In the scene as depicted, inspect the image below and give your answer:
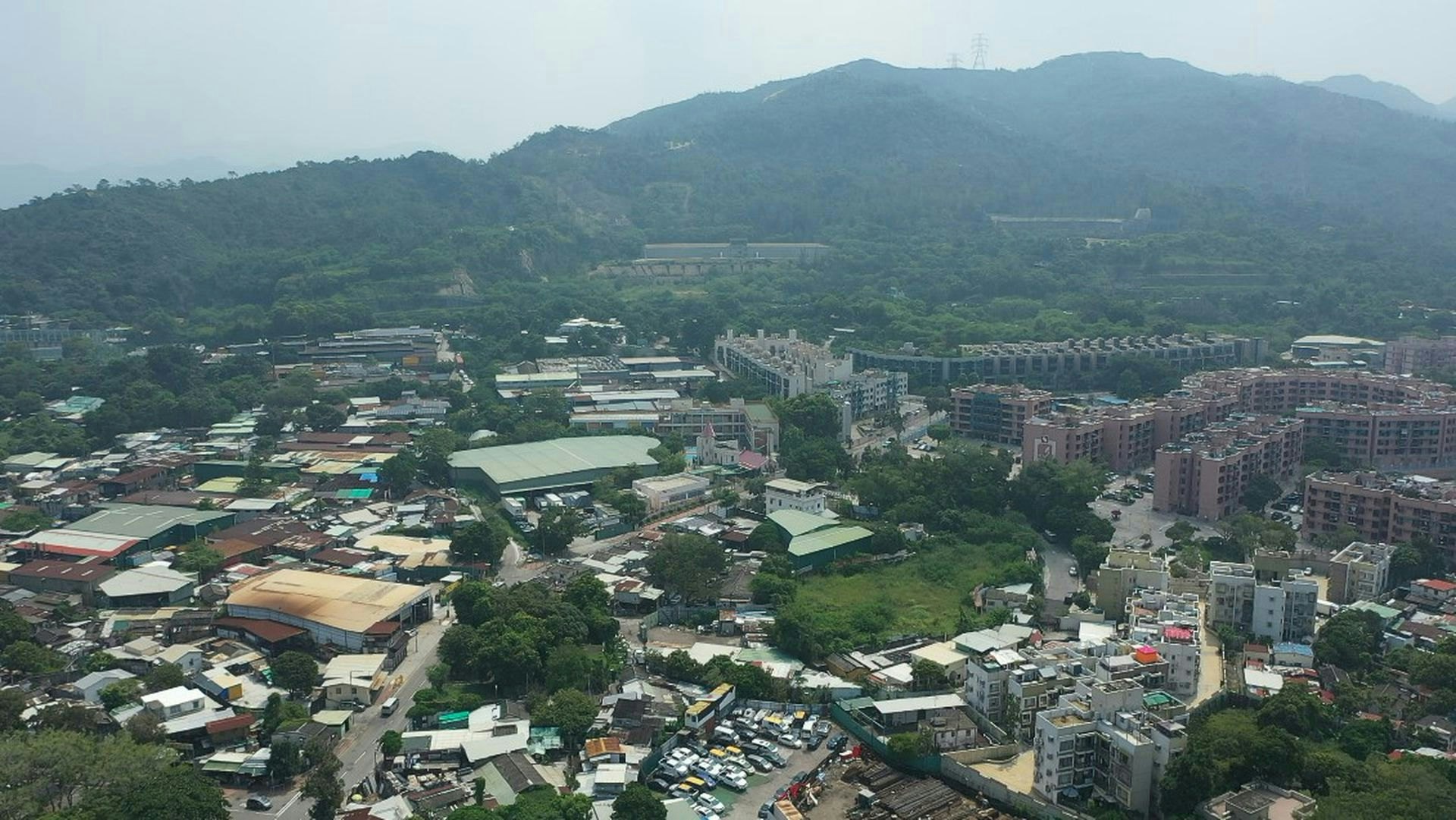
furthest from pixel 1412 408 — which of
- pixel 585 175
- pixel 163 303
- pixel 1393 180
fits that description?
pixel 1393 180

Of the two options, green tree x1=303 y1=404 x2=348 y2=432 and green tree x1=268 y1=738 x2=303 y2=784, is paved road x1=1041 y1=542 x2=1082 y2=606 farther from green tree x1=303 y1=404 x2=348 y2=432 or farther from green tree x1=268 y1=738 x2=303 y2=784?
green tree x1=303 y1=404 x2=348 y2=432

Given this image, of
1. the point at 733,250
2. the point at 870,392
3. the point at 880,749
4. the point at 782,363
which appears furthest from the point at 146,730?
the point at 733,250

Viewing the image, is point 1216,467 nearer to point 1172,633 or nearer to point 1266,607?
point 1266,607

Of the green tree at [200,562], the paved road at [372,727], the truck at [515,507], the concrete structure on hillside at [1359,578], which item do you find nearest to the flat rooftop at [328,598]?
the paved road at [372,727]

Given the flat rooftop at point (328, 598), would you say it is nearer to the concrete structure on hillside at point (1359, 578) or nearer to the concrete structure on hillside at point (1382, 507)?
A: the concrete structure on hillside at point (1359, 578)

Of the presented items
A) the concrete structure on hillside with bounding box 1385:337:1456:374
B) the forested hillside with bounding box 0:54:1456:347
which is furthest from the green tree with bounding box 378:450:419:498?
the concrete structure on hillside with bounding box 1385:337:1456:374

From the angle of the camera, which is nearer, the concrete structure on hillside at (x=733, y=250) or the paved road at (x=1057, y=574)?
the paved road at (x=1057, y=574)
